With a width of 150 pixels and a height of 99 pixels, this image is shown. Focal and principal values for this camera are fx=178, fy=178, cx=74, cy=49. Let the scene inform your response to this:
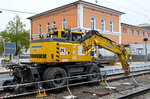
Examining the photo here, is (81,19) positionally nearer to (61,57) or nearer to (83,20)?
(83,20)

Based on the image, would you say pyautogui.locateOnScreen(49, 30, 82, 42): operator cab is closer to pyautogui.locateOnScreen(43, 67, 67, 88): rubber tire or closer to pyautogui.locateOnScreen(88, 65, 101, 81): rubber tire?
pyautogui.locateOnScreen(88, 65, 101, 81): rubber tire

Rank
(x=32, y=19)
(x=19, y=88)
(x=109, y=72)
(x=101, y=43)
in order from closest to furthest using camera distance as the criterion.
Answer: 1. (x=19, y=88)
2. (x=101, y=43)
3. (x=109, y=72)
4. (x=32, y=19)

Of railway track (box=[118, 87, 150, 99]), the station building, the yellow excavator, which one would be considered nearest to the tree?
the station building

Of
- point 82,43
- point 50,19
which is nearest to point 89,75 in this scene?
point 82,43

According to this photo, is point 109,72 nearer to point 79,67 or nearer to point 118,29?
point 79,67

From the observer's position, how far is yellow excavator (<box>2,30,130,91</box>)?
8.96 meters

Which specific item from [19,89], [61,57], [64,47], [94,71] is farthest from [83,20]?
[19,89]

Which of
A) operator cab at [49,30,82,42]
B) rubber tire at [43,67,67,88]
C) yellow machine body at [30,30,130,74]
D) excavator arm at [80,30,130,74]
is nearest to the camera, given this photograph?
rubber tire at [43,67,67,88]

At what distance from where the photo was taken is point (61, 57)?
9.38 metres

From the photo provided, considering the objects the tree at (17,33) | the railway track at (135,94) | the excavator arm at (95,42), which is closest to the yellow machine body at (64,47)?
the excavator arm at (95,42)

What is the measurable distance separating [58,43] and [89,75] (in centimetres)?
284

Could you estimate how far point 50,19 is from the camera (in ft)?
119

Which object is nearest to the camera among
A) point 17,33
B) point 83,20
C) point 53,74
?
point 53,74

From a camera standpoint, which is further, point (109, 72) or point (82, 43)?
point (109, 72)
